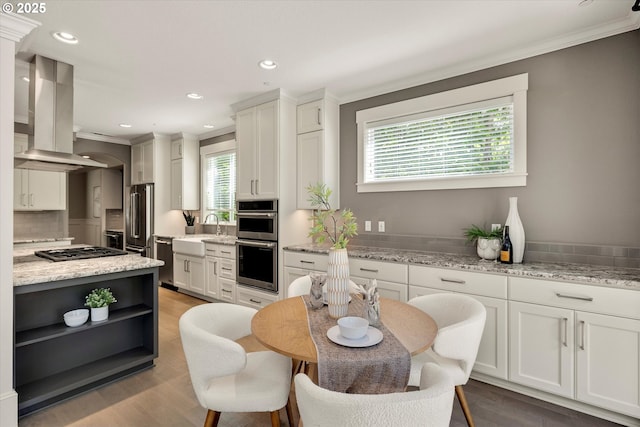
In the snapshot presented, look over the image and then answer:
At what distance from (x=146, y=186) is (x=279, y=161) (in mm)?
3197

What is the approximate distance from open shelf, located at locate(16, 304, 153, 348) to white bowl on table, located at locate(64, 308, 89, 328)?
27 mm

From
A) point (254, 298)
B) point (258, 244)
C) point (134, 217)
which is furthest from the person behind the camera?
point (134, 217)

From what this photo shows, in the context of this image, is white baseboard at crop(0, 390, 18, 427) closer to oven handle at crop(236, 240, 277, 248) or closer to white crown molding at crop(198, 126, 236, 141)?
oven handle at crop(236, 240, 277, 248)

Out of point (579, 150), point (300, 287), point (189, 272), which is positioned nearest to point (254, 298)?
point (189, 272)

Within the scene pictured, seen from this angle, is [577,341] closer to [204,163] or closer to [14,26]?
[14,26]

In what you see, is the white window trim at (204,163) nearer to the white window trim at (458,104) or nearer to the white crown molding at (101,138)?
the white crown molding at (101,138)

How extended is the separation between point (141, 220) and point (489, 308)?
5450 mm

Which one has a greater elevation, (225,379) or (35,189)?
(35,189)

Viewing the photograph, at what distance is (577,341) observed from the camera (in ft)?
6.50

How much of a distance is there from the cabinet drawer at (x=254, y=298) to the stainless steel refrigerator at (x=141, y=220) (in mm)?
2515

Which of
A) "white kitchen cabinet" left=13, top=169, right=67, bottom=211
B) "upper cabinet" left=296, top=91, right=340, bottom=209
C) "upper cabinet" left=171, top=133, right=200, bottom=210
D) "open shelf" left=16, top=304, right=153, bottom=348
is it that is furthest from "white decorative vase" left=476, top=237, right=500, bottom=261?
"white kitchen cabinet" left=13, top=169, right=67, bottom=211

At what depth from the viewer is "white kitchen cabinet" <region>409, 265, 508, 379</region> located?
2246mm

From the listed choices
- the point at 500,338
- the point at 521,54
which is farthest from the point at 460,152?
the point at 500,338

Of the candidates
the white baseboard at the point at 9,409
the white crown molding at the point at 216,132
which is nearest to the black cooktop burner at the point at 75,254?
the white baseboard at the point at 9,409
